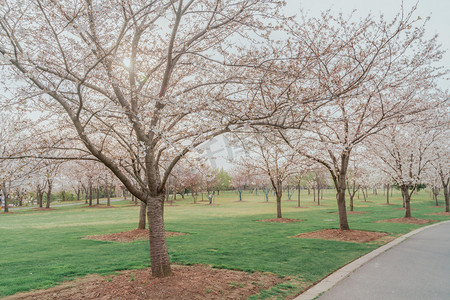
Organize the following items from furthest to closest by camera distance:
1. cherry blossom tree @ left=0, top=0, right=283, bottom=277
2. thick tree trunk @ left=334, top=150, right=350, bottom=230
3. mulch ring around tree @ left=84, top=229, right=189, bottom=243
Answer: thick tree trunk @ left=334, top=150, right=350, bottom=230 → mulch ring around tree @ left=84, top=229, right=189, bottom=243 → cherry blossom tree @ left=0, top=0, right=283, bottom=277

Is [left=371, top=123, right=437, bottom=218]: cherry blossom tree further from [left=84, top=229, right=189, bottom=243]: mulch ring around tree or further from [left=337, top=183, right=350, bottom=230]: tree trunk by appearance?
[left=84, top=229, right=189, bottom=243]: mulch ring around tree

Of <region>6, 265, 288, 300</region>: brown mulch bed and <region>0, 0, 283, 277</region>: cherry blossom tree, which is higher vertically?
<region>0, 0, 283, 277</region>: cherry blossom tree

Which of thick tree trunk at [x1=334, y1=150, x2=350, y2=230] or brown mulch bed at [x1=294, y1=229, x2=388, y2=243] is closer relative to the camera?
brown mulch bed at [x1=294, y1=229, x2=388, y2=243]

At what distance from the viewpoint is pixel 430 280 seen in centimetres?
667

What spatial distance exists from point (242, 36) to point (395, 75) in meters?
6.67

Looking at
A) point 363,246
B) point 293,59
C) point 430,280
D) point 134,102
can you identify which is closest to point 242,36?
point 293,59

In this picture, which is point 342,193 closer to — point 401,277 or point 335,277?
point 401,277

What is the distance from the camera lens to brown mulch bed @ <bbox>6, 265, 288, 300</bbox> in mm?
5473

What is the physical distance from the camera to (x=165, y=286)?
5.72m

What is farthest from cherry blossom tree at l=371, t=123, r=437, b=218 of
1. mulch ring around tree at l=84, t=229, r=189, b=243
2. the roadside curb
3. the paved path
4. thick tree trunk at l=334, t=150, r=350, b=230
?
mulch ring around tree at l=84, t=229, r=189, b=243

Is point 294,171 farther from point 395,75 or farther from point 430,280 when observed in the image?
point 430,280

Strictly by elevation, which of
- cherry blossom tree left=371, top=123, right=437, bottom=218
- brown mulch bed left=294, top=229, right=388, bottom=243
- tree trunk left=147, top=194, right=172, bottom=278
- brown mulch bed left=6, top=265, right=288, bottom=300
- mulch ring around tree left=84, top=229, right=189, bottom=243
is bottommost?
brown mulch bed left=294, top=229, right=388, bottom=243

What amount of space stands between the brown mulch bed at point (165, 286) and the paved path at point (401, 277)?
1461 millimetres

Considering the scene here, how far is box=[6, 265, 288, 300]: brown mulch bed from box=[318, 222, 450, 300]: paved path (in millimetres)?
1461
